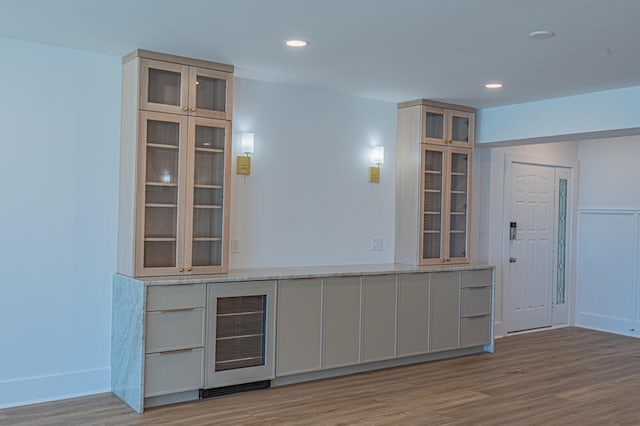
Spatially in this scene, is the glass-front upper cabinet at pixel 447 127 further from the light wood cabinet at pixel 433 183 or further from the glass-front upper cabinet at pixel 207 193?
the glass-front upper cabinet at pixel 207 193

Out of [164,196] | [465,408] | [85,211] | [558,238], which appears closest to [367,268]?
[465,408]

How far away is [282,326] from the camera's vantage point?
15.5ft

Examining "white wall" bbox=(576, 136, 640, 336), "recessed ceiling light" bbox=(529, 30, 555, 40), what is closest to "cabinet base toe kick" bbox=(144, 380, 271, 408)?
"recessed ceiling light" bbox=(529, 30, 555, 40)

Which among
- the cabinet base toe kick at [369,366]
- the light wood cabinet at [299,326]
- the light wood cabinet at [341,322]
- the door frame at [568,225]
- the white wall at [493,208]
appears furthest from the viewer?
the door frame at [568,225]

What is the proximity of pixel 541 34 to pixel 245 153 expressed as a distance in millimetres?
2520

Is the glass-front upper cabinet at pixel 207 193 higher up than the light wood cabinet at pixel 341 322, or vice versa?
the glass-front upper cabinet at pixel 207 193

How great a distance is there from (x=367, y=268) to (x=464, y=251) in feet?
4.34

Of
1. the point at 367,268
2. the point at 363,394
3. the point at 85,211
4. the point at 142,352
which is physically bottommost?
the point at 363,394

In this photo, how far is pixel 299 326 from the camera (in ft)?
15.8

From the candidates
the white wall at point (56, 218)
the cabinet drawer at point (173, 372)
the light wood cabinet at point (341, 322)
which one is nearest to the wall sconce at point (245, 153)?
the white wall at point (56, 218)

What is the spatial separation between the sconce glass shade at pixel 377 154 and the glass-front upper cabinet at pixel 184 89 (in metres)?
1.77

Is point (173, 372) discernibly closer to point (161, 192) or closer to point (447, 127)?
point (161, 192)

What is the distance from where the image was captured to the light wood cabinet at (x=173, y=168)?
4336 millimetres

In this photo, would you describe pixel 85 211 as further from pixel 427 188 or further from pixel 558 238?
pixel 558 238
